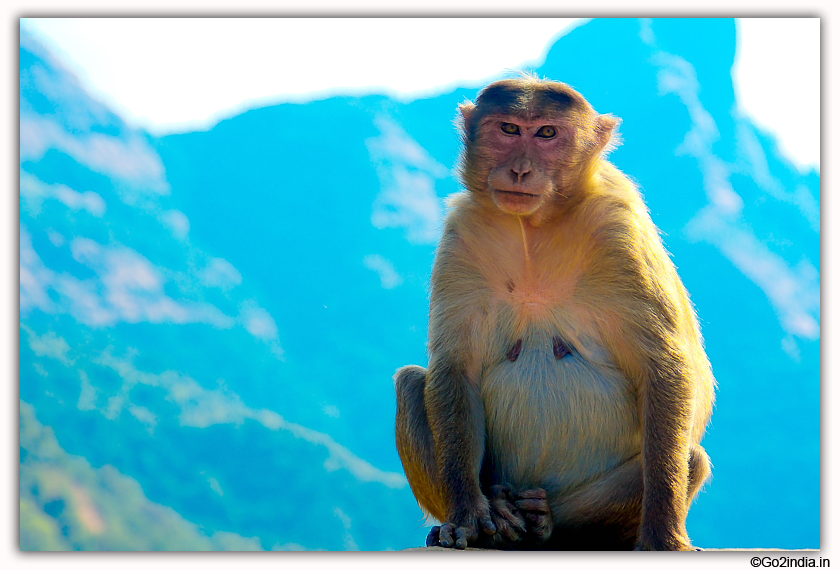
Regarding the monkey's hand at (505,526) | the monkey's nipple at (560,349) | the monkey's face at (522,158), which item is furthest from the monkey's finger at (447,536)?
the monkey's face at (522,158)

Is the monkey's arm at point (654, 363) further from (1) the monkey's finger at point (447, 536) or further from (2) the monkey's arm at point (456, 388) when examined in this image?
(1) the monkey's finger at point (447, 536)

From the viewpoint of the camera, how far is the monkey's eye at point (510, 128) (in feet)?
15.3

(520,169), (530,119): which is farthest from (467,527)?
(530,119)

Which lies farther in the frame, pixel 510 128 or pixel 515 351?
pixel 515 351

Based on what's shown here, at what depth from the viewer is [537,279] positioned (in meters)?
4.88

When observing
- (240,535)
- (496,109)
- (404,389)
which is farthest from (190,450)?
(496,109)

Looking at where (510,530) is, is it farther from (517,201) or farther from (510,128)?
(510,128)

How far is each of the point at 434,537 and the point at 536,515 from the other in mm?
647

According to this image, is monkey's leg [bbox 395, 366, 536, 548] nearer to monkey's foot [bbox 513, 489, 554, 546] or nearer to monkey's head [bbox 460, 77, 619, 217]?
monkey's foot [bbox 513, 489, 554, 546]

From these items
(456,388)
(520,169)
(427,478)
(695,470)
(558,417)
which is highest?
(520,169)

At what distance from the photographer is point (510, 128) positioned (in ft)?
15.4

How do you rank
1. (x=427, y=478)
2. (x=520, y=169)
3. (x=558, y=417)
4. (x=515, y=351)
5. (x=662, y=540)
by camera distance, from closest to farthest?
(x=662, y=540)
(x=520, y=169)
(x=558, y=417)
(x=515, y=351)
(x=427, y=478)

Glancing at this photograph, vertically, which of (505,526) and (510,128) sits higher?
(510,128)

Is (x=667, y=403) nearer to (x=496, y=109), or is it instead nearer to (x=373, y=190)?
(x=496, y=109)
